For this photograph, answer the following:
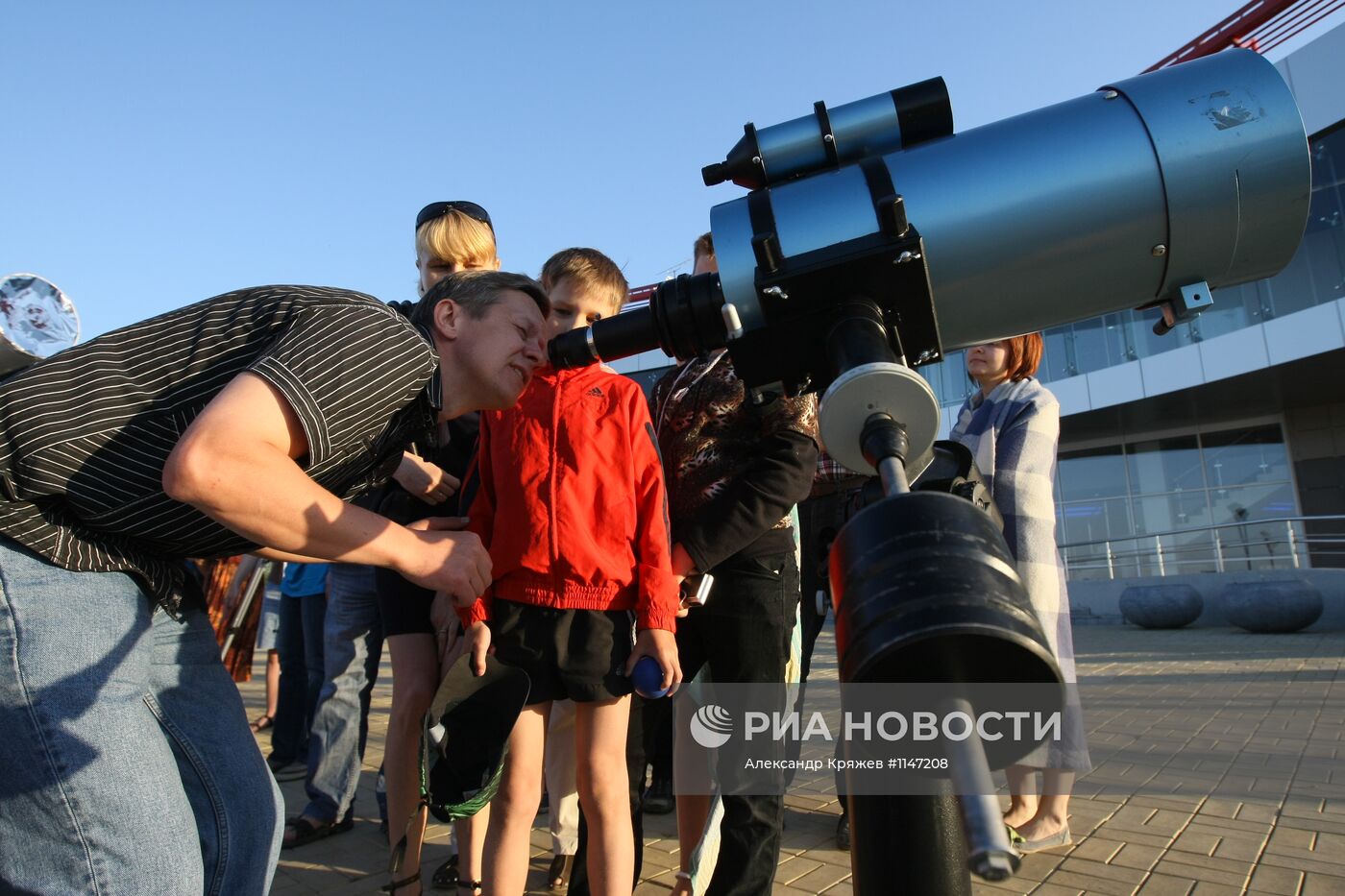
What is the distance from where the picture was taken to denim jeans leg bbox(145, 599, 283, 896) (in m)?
1.51

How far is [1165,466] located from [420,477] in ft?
68.4

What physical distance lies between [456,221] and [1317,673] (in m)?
7.42

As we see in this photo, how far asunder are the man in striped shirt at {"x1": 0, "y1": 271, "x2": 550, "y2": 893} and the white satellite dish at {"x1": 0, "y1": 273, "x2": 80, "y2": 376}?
2.61m

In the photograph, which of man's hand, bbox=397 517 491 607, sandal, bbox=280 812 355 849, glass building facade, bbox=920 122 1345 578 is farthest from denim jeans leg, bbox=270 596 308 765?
glass building facade, bbox=920 122 1345 578

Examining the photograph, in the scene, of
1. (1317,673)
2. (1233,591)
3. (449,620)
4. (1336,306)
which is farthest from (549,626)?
(1336,306)

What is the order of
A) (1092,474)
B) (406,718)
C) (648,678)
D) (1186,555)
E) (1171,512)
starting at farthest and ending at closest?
(1092,474) → (1171,512) → (1186,555) → (406,718) → (648,678)

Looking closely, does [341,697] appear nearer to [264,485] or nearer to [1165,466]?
[264,485]

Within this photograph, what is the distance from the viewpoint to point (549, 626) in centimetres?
217

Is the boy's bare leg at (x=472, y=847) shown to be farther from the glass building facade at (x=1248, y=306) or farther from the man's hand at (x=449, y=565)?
the glass building facade at (x=1248, y=306)

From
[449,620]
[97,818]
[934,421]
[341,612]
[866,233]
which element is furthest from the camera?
[341,612]

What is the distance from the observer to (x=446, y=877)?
108 inches

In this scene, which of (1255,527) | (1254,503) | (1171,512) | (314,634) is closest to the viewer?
(314,634)

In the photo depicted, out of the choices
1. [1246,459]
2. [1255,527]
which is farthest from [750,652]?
[1246,459]

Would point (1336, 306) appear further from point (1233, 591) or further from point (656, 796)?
point (656, 796)
